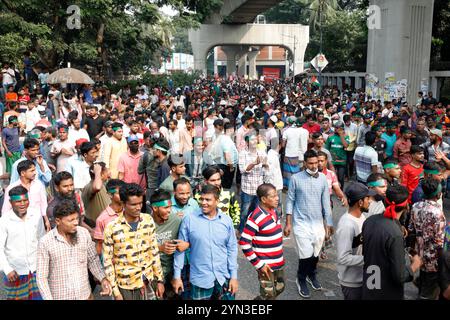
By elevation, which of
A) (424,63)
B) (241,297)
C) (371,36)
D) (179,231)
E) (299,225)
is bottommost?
(241,297)

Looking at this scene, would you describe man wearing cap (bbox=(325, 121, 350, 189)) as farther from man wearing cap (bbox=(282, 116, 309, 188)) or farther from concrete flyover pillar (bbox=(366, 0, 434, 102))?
concrete flyover pillar (bbox=(366, 0, 434, 102))

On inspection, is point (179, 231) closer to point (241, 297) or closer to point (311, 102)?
point (241, 297)

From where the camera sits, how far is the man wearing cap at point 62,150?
272 inches

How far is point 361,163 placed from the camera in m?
7.17

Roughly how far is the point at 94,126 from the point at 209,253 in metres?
7.09

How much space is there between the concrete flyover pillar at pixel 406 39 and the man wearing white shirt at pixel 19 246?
58.4 ft

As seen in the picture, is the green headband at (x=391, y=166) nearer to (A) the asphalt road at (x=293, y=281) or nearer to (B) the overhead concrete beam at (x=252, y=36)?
(A) the asphalt road at (x=293, y=281)

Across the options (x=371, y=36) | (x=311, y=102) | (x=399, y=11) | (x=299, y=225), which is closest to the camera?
(x=299, y=225)

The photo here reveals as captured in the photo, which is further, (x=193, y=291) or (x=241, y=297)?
(x=241, y=297)

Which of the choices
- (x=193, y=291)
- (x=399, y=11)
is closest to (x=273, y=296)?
(x=193, y=291)

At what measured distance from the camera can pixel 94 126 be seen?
10211 mm

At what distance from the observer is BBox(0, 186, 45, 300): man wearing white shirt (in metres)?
4.15

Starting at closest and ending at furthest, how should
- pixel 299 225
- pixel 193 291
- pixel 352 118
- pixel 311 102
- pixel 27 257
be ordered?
pixel 193 291
pixel 27 257
pixel 299 225
pixel 352 118
pixel 311 102

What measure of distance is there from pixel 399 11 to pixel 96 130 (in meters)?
14.0
